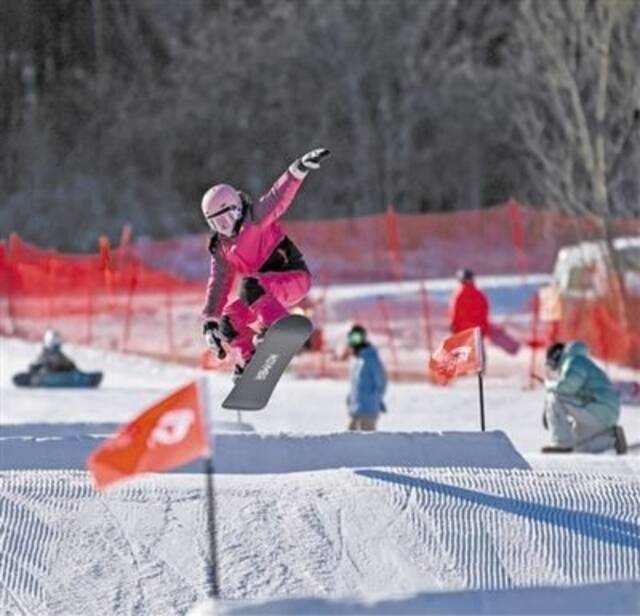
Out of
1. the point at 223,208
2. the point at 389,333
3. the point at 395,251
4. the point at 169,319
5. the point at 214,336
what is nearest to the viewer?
the point at 223,208

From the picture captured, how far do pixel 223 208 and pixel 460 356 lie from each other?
6.72 ft

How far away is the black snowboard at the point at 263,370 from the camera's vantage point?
1120cm

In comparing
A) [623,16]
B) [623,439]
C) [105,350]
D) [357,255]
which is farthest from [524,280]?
[623,439]

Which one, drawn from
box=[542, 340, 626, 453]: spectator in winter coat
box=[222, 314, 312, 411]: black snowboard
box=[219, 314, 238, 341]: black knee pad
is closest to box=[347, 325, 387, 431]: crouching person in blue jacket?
box=[542, 340, 626, 453]: spectator in winter coat

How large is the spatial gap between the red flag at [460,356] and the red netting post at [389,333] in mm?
13058

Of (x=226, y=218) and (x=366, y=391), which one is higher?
(x=226, y=218)

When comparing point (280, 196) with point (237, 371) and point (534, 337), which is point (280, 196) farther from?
point (534, 337)

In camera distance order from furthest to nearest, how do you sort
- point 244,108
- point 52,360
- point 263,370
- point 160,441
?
1. point 244,108
2. point 52,360
3. point 263,370
4. point 160,441

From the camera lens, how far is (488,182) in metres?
49.6

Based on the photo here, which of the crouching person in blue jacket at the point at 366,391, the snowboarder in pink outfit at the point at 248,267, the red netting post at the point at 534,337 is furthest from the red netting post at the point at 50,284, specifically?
the snowboarder in pink outfit at the point at 248,267

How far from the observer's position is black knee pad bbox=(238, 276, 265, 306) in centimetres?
1130

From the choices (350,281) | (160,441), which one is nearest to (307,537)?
(160,441)

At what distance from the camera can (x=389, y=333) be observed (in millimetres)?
27078

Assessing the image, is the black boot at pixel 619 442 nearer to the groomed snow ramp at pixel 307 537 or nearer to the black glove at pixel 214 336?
the black glove at pixel 214 336
